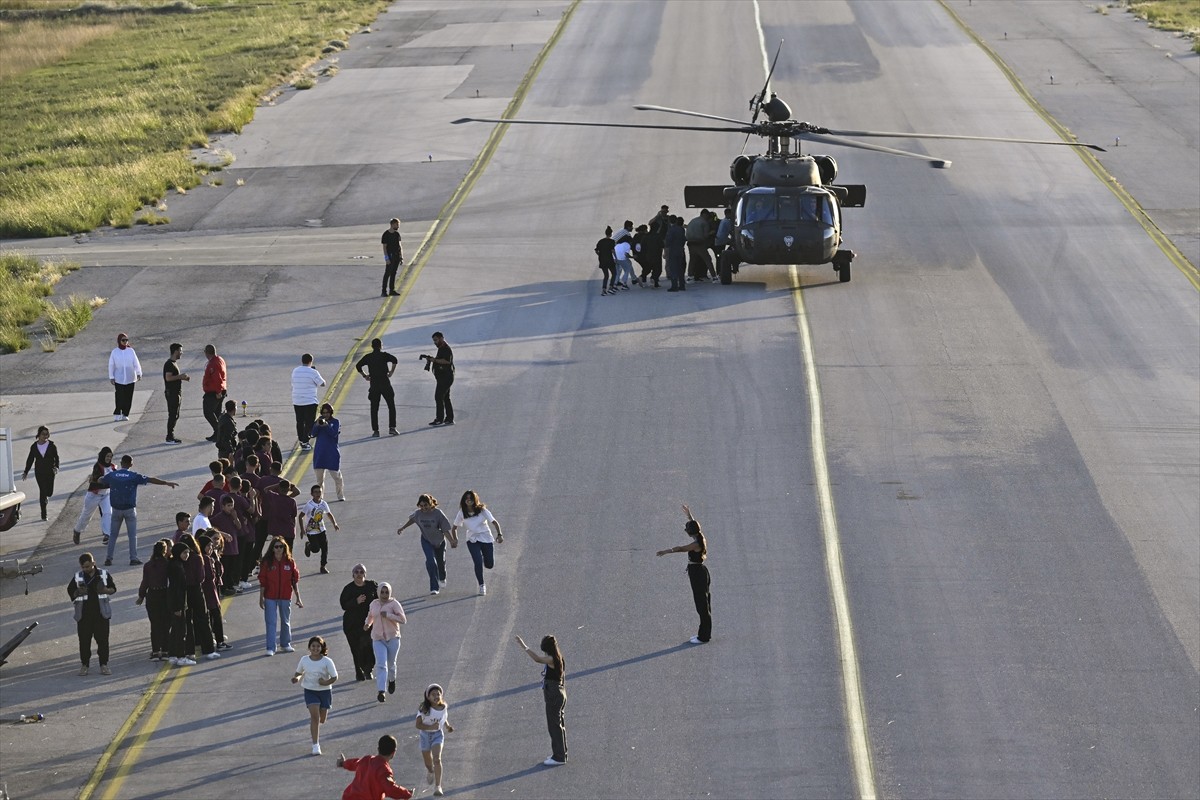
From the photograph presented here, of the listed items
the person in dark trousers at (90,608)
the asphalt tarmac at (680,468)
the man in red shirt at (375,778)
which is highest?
the man in red shirt at (375,778)

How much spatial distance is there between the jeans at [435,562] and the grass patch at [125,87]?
2425 cm

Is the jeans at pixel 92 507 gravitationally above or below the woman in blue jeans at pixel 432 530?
below

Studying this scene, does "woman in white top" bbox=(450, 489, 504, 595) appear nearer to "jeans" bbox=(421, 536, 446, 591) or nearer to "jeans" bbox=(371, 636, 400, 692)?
"jeans" bbox=(421, 536, 446, 591)

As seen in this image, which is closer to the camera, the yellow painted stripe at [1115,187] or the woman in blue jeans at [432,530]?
the woman in blue jeans at [432,530]

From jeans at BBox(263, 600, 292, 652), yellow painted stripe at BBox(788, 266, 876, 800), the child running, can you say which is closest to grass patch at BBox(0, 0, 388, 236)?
yellow painted stripe at BBox(788, 266, 876, 800)

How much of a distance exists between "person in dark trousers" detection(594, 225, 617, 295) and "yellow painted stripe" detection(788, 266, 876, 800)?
4.98 m

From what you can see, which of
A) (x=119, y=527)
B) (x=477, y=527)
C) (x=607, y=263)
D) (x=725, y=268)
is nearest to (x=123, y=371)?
(x=119, y=527)

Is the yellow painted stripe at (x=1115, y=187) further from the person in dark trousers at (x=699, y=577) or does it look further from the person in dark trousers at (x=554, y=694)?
the person in dark trousers at (x=554, y=694)

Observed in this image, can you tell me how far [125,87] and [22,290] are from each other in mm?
25564

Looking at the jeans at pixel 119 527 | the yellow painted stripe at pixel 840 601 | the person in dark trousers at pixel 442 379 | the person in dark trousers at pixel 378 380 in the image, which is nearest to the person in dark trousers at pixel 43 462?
the jeans at pixel 119 527

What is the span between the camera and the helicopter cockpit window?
105ft

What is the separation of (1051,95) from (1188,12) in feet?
55.4

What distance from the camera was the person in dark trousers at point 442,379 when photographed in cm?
2597

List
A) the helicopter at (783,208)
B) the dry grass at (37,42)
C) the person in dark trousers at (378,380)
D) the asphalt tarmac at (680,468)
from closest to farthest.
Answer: the asphalt tarmac at (680,468) → the person in dark trousers at (378,380) → the helicopter at (783,208) → the dry grass at (37,42)
